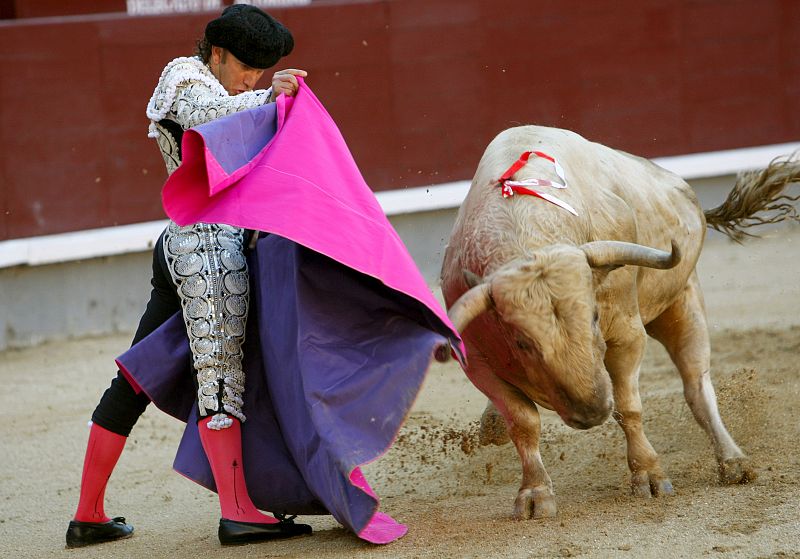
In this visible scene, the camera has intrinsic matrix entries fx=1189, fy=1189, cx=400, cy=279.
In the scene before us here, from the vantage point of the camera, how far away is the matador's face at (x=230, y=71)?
2922 millimetres

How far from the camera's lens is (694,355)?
3.78m

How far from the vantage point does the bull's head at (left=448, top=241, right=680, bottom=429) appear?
9.15 feet

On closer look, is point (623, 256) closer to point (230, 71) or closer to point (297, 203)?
point (297, 203)

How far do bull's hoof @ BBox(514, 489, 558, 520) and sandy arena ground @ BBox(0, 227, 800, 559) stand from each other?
1.5 inches

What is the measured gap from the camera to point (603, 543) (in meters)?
2.76

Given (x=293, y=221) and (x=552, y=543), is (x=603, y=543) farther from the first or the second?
(x=293, y=221)

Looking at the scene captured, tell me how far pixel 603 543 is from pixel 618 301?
2.46 ft

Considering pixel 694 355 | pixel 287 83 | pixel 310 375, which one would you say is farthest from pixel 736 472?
pixel 287 83

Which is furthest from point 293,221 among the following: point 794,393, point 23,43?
point 23,43

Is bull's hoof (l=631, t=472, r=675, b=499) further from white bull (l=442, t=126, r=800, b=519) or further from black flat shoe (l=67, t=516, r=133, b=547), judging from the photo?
black flat shoe (l=67, t=516, r=133, b=547)

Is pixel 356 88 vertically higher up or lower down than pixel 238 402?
higher up

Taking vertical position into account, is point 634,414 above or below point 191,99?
below

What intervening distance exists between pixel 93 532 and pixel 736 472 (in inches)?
69.0

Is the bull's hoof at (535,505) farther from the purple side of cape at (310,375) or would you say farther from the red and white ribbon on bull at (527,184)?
the red and white ribbon on bull at (527,184)
